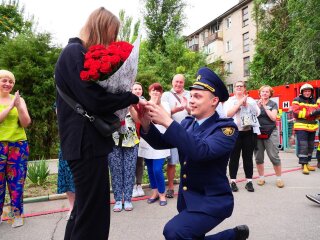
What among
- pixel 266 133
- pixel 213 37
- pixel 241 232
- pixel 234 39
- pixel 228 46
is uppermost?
pixel 213 37

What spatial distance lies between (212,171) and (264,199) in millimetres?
3201

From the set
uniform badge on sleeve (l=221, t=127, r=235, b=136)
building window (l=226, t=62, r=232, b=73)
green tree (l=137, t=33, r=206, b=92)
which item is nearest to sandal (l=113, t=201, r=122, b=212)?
uniform badge on sleeve (l=221, t=127, r=235, b=136)

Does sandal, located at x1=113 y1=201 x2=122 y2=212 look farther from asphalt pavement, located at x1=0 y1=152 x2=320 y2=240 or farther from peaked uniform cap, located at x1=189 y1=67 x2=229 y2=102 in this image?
peaked uniform cap, located at x1=189 y1=67 x2=229 y2=102

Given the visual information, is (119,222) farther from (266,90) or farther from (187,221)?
(266,90)

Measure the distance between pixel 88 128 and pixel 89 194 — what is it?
19.1 inches

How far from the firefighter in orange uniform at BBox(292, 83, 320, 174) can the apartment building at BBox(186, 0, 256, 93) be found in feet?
78.7

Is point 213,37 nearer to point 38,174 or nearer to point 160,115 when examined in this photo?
point 38,174

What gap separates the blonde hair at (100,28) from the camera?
237 cm

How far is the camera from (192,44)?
45438mm

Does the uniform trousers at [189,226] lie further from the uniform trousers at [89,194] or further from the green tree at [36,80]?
the green tree at [36,80]

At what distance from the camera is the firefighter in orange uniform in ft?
24.1

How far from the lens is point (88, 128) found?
2.25m

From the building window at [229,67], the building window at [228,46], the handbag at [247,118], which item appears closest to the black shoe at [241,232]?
the handbag at [247,118]

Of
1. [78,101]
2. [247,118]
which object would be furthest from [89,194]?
[247,118]
